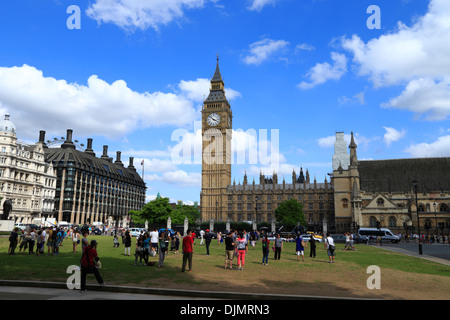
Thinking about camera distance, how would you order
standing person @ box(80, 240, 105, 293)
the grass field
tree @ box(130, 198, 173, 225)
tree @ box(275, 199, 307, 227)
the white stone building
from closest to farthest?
standing person @ box(80, 240, 105, 293) → the grass field → the white stone building → tree @ box(130, 198, 173, 225) → tree @ box(275, 199, 307, 227)

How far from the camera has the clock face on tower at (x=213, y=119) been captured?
375ft

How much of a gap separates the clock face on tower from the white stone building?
55.2 meters

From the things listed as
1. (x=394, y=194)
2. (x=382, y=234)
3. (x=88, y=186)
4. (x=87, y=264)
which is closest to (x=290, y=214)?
(x=394, y=194)

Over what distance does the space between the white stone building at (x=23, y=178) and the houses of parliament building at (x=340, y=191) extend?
48.1 metres

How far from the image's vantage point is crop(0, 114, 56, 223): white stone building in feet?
201

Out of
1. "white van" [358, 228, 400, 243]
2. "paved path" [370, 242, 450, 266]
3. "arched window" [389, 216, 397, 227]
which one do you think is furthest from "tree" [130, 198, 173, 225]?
"paved path" [370, 242, 450, 266]

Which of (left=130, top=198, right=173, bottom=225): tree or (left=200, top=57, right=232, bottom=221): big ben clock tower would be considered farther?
(left=200, top=57, right=232, bottom=221): big ben clock tower

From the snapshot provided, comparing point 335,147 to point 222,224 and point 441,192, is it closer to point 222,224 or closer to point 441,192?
point 441,192

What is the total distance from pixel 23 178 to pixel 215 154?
6136 centimetres

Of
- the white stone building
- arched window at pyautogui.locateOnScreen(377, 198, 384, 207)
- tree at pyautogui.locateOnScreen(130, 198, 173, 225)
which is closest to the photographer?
the white stone building

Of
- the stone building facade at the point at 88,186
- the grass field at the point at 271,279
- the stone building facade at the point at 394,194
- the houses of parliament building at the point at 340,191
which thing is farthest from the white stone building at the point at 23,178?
the stone building facade at the point at 394,194

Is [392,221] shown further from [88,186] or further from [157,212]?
[88,186]

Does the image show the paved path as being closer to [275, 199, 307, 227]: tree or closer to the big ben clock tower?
[275, 199, 307, 227]: tree
